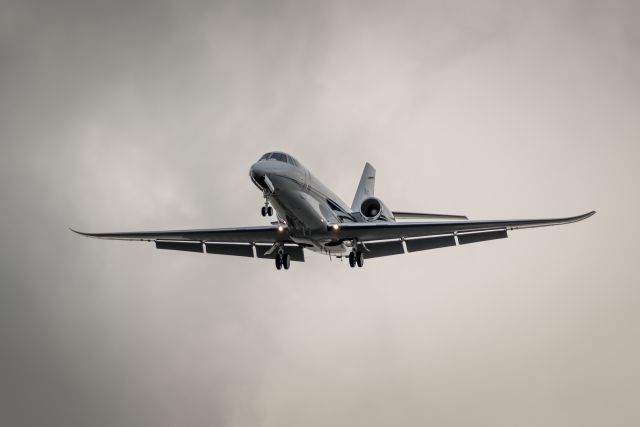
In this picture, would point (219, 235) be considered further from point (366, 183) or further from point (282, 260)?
point (366, 183)

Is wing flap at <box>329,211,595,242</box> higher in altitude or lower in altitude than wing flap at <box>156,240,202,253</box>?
lower

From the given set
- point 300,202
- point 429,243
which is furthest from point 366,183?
point 300,202

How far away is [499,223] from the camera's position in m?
28.5

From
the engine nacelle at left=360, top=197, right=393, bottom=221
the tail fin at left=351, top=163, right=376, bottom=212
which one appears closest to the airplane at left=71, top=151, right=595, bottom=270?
the engine nacelle at left=360, top=197, right=393, bottom=221

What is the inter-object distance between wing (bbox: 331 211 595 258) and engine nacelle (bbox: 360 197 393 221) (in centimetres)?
151

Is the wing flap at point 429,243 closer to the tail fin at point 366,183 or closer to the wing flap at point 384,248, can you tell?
the wing flap at point 384,248

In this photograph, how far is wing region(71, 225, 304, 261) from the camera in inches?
1188

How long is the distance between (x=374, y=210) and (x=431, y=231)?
4.17 meters

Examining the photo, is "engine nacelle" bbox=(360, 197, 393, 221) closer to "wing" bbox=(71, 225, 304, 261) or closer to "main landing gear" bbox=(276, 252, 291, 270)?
"wing" bbox=(71, 225, 304, 261)

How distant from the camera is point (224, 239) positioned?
31.4 meters

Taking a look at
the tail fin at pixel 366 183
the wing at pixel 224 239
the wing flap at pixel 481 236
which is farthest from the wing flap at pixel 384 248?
the tail fin at pixel 366 183

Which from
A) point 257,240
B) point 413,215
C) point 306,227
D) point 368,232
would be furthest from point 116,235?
point 413,215

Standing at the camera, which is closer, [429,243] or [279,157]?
[279,157]

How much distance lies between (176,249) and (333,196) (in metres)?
7.63
